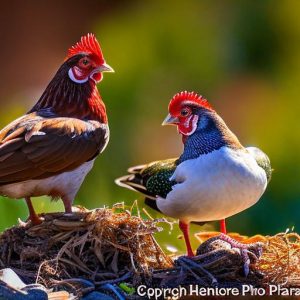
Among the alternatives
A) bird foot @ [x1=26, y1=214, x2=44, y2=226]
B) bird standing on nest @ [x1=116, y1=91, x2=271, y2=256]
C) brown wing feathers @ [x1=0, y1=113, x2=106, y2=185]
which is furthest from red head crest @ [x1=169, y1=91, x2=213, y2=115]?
bird foot @ [x1=26, y1=214, x2=44, y2=226]

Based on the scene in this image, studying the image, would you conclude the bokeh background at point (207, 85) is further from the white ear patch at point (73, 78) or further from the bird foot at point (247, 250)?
the bird foot at point (247, 250)

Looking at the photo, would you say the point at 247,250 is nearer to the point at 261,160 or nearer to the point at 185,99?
the point at 261,160

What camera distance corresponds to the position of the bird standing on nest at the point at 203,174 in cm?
338

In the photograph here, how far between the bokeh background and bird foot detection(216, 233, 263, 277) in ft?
2.60

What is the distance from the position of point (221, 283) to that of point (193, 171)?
17.1 inches

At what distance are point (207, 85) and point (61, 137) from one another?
93.6 inches

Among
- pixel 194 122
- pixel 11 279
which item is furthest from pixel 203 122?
pixel 11 279

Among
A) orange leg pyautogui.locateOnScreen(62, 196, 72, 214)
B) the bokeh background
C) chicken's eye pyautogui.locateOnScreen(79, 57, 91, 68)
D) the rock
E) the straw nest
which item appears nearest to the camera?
the rock

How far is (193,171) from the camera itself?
342cm

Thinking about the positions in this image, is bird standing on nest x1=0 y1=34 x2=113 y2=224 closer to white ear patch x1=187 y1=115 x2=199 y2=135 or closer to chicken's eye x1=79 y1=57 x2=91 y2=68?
chicken's eye x1=79 y1=57 x2=91 y2=68

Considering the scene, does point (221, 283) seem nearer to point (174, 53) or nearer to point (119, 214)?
point (119, 214)

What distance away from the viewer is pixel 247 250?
326 cm

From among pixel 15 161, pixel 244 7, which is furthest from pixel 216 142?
pixel 244 7

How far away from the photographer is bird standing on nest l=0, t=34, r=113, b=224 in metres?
3.52
